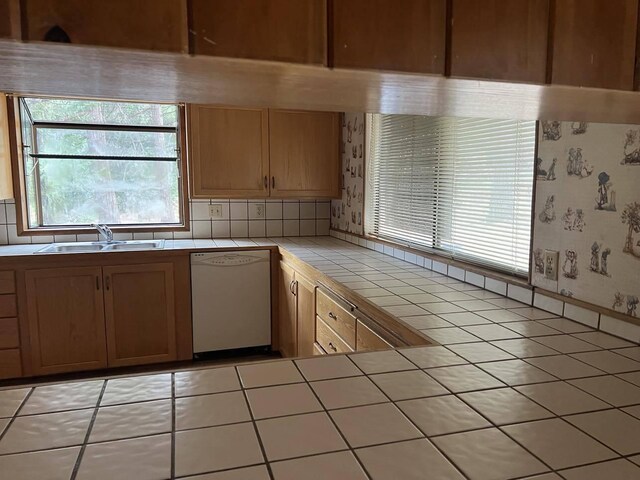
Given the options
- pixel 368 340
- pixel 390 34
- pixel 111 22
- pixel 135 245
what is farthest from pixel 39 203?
pixel 390 34

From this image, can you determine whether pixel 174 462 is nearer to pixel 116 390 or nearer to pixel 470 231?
pixel 116 390

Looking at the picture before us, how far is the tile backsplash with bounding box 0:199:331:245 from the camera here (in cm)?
361

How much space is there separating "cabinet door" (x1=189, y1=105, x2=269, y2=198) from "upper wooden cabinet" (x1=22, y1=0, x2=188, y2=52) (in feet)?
9.24

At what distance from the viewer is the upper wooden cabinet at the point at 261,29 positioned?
0.59 m

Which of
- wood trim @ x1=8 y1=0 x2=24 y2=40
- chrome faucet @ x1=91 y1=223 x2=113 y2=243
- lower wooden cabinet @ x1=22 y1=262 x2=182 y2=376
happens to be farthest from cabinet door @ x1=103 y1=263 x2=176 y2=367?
wood trim @ x1=8 y1=0 x2=24 y2=40

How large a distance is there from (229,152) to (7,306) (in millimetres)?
1696

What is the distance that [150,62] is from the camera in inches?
24.5

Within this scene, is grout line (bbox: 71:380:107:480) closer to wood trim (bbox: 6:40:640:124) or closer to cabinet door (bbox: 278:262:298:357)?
wood trim (bbox: 6:40:640:124)

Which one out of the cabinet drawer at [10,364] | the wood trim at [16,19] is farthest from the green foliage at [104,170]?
the wood trim at [16,19]

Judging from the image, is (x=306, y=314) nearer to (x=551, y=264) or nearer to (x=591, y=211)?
(x=551, y=264)

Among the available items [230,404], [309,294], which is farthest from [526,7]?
[309,294]

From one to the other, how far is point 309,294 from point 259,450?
1813 mm

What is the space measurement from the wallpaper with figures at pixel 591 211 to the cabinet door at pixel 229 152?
7.07 feet

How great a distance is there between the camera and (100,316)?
9.73ft
